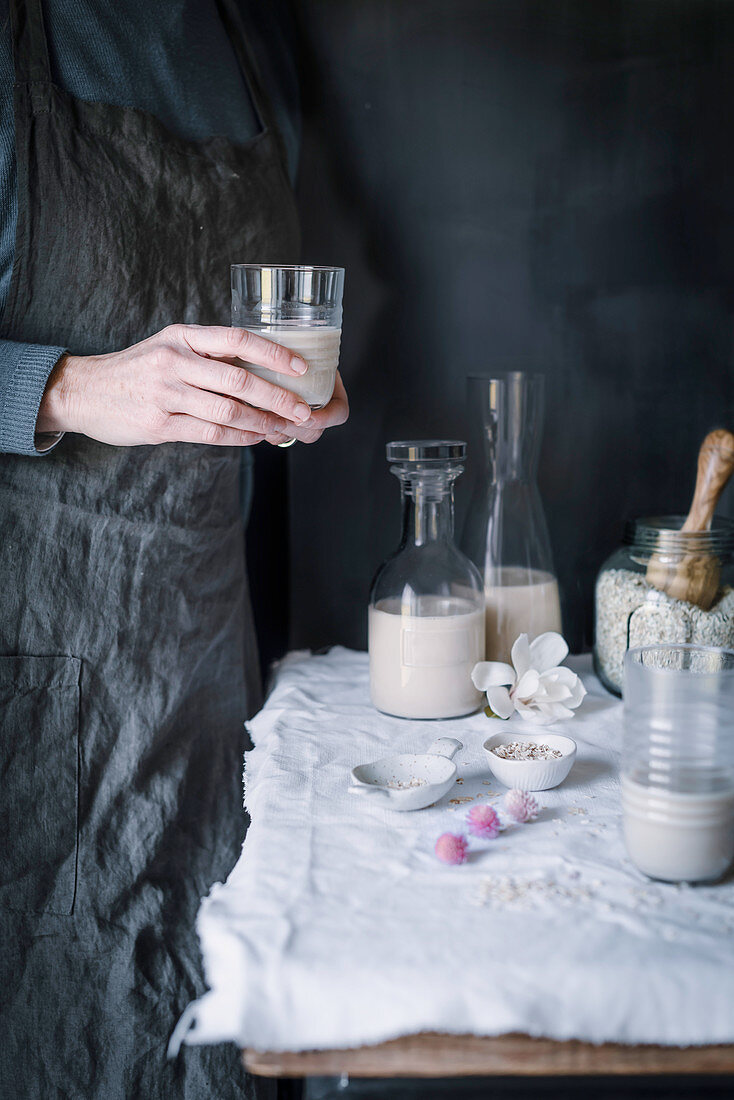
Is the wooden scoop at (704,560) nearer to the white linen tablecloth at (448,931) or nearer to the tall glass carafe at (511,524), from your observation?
the tall glass carafe at (511,524)

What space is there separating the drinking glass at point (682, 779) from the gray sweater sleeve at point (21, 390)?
2.05 ft

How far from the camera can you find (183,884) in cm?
112

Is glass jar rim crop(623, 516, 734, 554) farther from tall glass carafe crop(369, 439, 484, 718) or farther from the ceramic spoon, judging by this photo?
the ceramic spoon

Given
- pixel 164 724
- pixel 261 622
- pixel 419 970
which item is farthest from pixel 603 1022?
pixel 261 622

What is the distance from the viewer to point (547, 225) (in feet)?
4.47

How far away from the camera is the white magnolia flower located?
1.05 metres

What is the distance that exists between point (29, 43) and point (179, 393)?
0.44 metres

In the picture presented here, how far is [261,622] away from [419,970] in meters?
0.91

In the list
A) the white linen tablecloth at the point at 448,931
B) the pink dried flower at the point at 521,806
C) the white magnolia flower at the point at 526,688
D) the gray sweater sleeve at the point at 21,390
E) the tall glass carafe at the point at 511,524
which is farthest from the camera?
the tall glass carafe at the point at 511,524

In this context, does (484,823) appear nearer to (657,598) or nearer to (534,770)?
(534,770)

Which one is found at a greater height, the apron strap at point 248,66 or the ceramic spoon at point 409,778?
the apron strap at point 248,66

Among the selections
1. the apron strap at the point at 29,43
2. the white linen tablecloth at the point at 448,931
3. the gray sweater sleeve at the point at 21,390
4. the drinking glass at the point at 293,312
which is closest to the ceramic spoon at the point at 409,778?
the white linen tablecloth at the point at 448,931

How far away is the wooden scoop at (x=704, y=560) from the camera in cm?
107

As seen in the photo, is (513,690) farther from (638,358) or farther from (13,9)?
(13,9)
